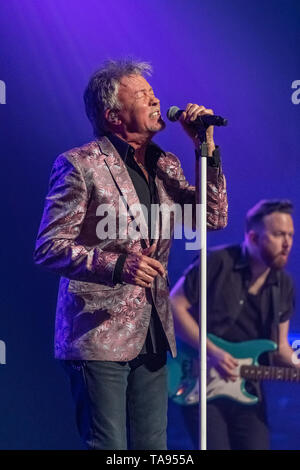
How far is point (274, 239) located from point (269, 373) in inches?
17.0

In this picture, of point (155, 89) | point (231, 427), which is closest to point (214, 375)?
point (231, 427)

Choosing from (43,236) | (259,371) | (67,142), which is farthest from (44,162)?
(259,371)

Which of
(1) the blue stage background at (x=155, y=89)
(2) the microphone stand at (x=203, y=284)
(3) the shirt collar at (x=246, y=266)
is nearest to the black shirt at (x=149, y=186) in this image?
(2) the microphone stand at (x=203, y=284)

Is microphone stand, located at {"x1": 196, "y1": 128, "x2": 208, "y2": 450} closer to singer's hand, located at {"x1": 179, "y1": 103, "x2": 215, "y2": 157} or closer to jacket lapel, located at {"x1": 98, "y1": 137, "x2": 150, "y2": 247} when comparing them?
singer's hand, located at {"x1": 179, "y1": 103, "x2": 215, "y2": 157}

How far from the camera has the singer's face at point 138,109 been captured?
6.91 feet

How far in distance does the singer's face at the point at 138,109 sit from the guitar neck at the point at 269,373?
78 centimetres

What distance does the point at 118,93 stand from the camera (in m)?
2.14

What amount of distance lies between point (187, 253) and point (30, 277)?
1.93ft

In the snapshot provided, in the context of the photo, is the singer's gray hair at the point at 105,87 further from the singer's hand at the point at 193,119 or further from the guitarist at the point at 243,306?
Result: the guitarist at the point at 243,306

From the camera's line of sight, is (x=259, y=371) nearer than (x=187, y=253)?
Yes

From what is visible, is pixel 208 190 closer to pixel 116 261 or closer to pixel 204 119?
pixel 204 119

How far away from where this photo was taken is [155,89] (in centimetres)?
277
